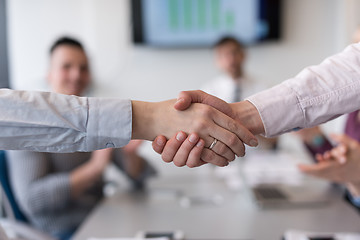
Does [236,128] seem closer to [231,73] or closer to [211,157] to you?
[211,157]

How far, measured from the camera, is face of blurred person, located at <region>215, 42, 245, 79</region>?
3.11 m

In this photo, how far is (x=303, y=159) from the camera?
92.6 inches

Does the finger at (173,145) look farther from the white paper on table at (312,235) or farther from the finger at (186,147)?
the white paper on table at (312,235)

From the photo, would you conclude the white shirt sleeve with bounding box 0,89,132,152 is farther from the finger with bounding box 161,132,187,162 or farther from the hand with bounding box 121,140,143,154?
the hand with bounding box 121,140,143,154

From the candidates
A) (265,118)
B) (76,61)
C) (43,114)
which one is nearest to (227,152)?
(265,118)

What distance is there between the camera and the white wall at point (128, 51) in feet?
11.5

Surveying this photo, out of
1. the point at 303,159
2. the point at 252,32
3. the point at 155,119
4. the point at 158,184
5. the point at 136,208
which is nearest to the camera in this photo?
the point at 155,119

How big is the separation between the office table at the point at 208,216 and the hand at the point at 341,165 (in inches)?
6.0

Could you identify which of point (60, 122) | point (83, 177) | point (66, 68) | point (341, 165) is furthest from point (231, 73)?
point (60, 122)

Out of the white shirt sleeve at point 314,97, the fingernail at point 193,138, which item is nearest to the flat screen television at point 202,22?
the white shirt sleeve at point 314,97

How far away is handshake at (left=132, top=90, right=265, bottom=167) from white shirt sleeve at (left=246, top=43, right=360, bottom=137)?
0.30 feet

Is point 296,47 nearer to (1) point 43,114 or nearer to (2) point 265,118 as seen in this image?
(2) point 265,118

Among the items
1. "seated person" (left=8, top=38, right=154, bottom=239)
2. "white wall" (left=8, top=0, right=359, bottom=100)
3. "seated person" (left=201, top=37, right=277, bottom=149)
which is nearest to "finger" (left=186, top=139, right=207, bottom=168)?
"seated person" (left=8, top=38, right=154, bottom=239)

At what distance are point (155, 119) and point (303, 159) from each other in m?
1.55
